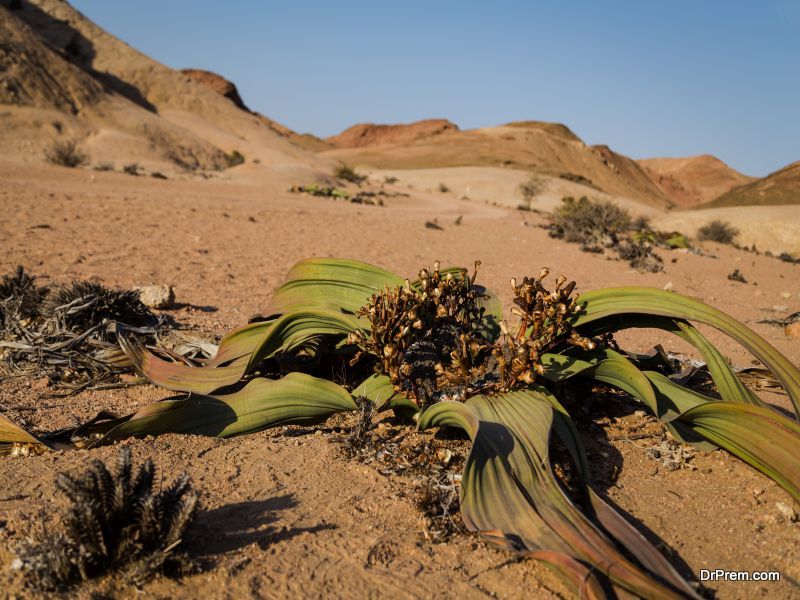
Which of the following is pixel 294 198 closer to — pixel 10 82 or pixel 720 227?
pixel 720 227

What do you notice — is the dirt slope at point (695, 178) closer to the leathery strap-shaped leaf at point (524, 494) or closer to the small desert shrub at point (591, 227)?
the small desert shrub at point (591, 227)

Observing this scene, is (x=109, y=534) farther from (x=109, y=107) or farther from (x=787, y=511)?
(x=109, y=107)

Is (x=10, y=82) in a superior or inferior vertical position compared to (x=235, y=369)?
superior

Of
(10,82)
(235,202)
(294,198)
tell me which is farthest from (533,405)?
(10,82)

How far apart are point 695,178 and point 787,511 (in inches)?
3124

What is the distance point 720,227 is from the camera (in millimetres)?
12828

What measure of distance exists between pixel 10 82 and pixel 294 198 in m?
12.0

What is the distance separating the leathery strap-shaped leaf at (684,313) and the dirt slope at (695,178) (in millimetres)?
67171

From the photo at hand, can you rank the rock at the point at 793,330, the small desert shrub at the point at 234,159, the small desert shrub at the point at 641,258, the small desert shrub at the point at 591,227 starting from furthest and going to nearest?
the small desert shrub at the point at 234,159, the small desert shrub at the point at 591,227, the small desert shrub at the point at 641,258, the rock at the point at 793,330

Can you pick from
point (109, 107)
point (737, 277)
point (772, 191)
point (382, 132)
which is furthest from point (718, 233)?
point (382, 132)

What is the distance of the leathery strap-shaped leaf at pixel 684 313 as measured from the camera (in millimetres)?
1945

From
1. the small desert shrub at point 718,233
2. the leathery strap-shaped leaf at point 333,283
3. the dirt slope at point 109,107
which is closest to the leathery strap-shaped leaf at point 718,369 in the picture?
the leathery strap-shaped leaf at point 333,283

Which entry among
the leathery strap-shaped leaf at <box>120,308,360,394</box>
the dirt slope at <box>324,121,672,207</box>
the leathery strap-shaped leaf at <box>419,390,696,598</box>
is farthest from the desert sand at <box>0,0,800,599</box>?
the dirt slope at <box>324,121,672,207</box>

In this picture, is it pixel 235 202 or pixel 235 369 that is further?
pixel 235 202
